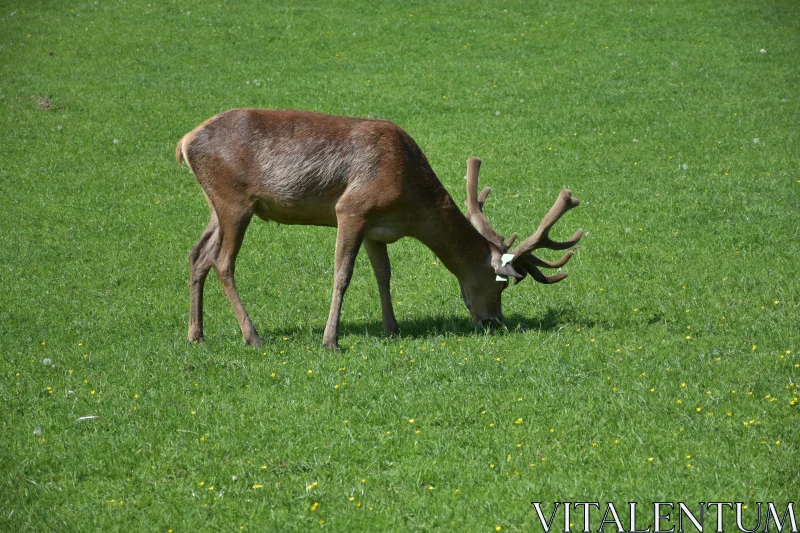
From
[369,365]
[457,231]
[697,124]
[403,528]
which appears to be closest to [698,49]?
[697,124]

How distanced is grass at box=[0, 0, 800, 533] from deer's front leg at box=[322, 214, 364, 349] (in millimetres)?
300

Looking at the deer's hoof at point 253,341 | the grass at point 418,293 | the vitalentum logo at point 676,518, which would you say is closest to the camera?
the vitalentum logo at point 676,518

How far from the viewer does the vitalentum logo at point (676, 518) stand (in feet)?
18.0

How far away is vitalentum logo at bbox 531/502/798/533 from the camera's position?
18.0 feet

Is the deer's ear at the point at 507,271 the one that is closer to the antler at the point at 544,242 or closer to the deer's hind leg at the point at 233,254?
the antler at the point at 544,242

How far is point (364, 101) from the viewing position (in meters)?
19.2

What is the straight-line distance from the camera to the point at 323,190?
916 cm

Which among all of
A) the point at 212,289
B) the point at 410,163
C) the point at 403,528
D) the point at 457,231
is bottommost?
the point at 212,289

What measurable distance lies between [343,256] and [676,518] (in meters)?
4.43

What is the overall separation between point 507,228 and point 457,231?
381cm

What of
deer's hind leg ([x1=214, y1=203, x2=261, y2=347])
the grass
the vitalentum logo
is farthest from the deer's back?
the vitalentum logo

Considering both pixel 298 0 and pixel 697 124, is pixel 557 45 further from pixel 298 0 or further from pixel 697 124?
pixel 298 0

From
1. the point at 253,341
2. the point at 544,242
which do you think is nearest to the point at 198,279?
the point at 253,341

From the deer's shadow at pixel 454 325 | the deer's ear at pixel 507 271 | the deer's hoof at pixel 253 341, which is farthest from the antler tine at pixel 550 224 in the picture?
the deer's hoof at pixel 253 341
